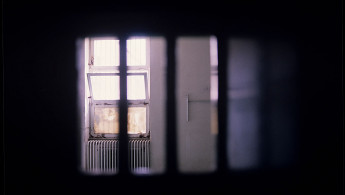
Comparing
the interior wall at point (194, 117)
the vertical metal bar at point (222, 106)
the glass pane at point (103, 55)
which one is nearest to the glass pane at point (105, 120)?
the glass pane at point (103, 55)

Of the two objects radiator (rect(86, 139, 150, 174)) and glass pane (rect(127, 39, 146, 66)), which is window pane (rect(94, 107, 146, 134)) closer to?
radiator (rect(86, 139, 150, 174))

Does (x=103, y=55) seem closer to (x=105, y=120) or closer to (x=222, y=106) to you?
(x=105, y=120)

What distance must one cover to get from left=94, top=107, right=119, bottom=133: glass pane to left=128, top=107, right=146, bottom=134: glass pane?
292 mm

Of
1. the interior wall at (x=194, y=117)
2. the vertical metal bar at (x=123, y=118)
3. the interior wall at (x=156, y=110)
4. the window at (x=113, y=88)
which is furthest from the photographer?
the window at (x=113, y=88)

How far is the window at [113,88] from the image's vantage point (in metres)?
4.21

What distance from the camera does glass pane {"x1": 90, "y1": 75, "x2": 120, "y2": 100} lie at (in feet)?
14.1

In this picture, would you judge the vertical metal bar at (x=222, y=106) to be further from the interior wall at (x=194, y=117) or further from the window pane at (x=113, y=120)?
the window pane at (x=113, y=120)

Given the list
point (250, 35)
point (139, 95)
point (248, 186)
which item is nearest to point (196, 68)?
point (139, 95)

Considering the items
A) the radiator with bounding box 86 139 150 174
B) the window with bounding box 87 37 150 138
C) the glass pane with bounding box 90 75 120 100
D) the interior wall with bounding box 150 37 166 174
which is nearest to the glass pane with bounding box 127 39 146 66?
the window with bounding box 87 37 150 138

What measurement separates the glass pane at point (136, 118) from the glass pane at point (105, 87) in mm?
366

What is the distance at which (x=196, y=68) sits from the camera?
4.09 metres

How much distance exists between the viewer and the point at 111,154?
421 cm

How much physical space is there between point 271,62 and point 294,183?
92 cm

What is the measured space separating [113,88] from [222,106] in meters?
2.79
